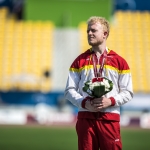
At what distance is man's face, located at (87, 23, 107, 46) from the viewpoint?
4715mm

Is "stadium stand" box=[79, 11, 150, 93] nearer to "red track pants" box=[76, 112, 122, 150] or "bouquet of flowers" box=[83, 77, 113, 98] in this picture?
"red track pants" box=[76, 112, 122, 150]

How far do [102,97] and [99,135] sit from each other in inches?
13.8

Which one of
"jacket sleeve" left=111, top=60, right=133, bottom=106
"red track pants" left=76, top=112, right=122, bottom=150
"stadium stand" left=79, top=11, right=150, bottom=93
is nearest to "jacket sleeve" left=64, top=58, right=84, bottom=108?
"red track pants" left=76, top=112, right=122, bottom=150

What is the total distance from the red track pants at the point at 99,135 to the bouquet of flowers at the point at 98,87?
0.28m

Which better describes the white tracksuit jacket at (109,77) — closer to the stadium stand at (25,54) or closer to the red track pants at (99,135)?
the red track pants at (99,135)

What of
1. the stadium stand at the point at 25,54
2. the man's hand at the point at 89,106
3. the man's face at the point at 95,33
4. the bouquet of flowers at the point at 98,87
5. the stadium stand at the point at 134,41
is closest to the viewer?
the bouquet of flowers at the point at 98,87

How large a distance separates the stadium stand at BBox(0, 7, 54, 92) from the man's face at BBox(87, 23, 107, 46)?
1580 cm

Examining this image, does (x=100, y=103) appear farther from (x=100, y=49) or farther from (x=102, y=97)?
(x=100, y=49)

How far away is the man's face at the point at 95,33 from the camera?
4.72 m

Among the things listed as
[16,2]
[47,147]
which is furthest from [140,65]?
[47,147]

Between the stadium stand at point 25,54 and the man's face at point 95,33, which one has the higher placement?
the stadium stand at point 25,54

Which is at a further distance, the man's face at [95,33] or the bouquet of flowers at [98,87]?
the man's face at [95,33]

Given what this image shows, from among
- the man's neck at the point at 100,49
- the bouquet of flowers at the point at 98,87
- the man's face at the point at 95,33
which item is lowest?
the bouquet of flowers at the point at 98,87

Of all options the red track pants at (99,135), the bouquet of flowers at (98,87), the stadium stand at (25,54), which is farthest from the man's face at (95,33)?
the stadium stand at (25,54)
